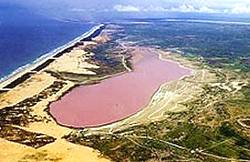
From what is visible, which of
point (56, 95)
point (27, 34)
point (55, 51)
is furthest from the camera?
point (27, 34)

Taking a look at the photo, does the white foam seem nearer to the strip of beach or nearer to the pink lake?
the strip of beach

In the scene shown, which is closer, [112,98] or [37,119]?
[37,119]

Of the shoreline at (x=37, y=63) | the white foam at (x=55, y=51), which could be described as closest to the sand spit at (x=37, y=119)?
the shoreline at (x=37, y=63)

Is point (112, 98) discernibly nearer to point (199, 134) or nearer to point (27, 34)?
point (199, 134)

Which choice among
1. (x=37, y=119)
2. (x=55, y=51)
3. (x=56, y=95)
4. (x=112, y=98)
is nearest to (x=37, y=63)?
(x=55, y=51)

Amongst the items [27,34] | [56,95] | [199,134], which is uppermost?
[27,34]

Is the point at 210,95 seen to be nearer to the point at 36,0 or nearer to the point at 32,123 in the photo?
the point at 32,123
